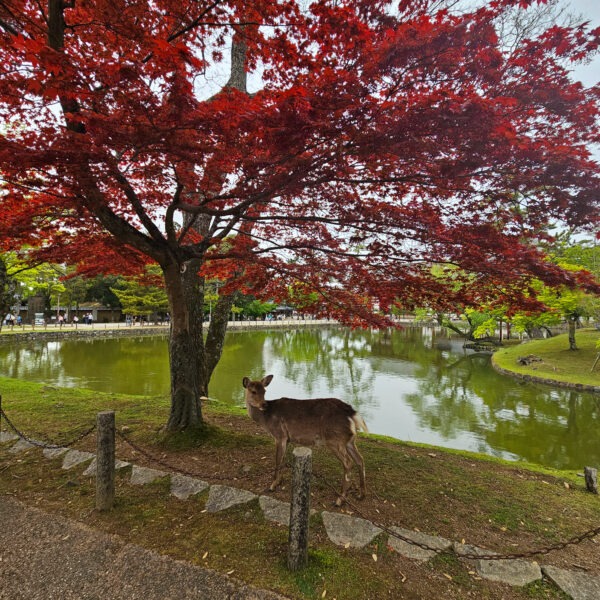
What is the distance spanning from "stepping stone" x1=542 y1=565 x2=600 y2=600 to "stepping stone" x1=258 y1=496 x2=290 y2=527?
2292mm

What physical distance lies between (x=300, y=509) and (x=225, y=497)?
4.49ft

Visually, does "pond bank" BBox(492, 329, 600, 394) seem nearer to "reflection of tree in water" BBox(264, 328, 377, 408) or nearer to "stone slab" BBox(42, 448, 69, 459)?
"reflection of tree in water" BBox(264, 328, 377, 408)

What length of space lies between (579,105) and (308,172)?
121 inches

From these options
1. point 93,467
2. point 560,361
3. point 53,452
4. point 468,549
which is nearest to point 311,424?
point 468,549

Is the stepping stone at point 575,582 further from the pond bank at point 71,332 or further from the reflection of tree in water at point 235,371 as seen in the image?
the pond bank at point 71,332

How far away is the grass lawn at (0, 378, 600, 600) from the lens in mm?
2711

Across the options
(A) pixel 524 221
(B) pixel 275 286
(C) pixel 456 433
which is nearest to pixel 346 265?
(B) pixel 275 286

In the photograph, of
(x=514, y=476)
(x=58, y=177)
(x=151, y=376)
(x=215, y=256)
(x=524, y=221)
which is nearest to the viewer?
(x=58, y=177)

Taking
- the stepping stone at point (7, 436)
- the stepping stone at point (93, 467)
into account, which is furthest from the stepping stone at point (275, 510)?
the stepping stone at point (7, 436)

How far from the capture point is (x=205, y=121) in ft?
11.1

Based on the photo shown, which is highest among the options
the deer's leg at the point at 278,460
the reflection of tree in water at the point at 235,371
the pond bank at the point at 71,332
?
the deer's leg at the point at 278,460

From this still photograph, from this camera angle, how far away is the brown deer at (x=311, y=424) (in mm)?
3791

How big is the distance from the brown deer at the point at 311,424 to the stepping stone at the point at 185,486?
83cm

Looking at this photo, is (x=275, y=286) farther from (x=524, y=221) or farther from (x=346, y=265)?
(x=524, y=221)
